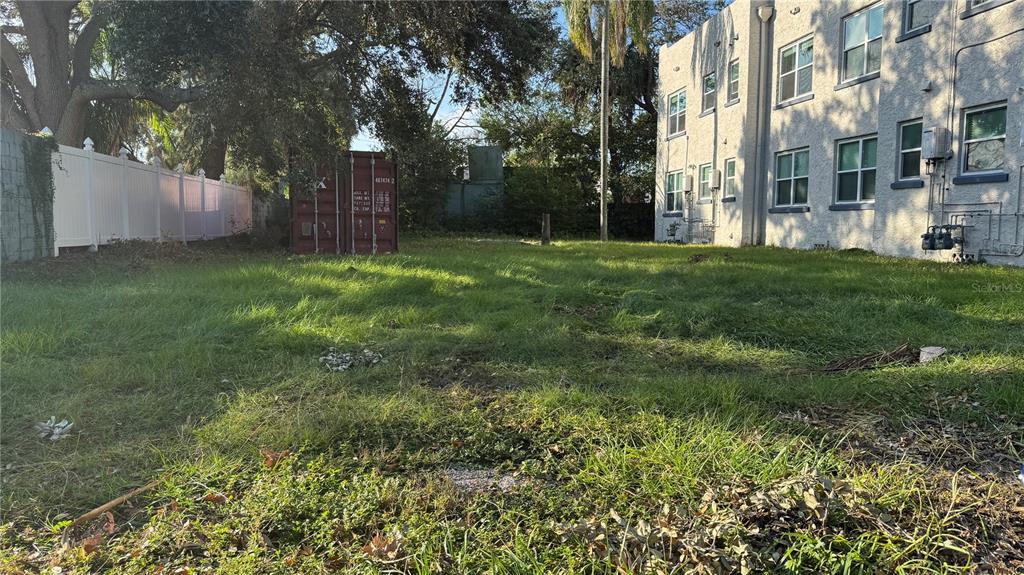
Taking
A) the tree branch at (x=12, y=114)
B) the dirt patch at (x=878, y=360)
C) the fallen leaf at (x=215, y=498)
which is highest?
the tree branch at (x=12, y=114)

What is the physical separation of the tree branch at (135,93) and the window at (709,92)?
14630mm

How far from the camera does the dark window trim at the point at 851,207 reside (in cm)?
1334

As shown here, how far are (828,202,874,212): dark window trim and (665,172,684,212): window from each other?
7852 mm

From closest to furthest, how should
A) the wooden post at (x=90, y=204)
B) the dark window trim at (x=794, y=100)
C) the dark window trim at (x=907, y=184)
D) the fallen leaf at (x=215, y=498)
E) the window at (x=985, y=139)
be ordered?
the fallen leaf at (x=215, y=498) → the wooden post at (x=90, y=204) → the window at (x=985, y=139) → the dark window trim at (x=907, y=184) → the dark window trim at (x=794, y=100)

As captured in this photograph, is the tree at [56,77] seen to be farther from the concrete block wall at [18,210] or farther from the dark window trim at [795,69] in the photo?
the dark window trim at [795,69]

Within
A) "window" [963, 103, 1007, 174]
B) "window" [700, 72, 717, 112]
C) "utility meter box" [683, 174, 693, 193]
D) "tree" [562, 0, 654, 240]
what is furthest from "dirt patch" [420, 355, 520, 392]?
"tree" [562, 0, 654, 240]

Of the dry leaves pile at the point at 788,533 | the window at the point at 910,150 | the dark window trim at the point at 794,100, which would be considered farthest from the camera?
the dark window trim at the point at 794,100

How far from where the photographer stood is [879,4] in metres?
12.8

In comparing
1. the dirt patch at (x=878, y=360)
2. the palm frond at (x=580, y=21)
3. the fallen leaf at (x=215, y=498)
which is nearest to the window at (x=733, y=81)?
the palm frond at (x=580, y=21)

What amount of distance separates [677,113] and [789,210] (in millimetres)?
7877

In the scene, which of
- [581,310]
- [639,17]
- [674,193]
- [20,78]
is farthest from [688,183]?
[20,78]

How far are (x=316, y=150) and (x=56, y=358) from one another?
811cm

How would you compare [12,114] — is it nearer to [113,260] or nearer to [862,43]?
[113,260]

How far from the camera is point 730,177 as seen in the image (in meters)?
18.3
